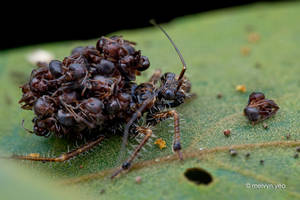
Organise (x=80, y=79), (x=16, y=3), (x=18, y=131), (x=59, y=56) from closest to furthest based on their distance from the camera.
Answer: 1. (x=80, y=79)
2. (x=18, y=131)
3. (x=59, y=56)
4. (x=16, y=3)

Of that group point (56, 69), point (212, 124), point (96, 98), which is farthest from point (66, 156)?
point (212, 124)

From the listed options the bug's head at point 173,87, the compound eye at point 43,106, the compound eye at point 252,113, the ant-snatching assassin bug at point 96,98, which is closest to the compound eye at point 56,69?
the ant-snatching assassin bug at point 96,98

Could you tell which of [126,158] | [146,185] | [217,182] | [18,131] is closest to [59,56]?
[18,131]

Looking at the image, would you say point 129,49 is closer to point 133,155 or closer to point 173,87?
point 173,87

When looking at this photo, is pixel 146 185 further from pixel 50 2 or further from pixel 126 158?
pixel 50 2

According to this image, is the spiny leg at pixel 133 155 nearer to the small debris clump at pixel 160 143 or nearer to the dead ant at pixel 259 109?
the small debris clump at pixel 160 143

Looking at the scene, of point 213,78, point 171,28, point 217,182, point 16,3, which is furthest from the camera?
point 16,3

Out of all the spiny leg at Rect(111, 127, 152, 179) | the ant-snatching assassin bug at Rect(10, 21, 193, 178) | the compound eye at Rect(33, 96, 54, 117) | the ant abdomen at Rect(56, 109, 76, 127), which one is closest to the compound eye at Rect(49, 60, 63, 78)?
the ant-snatching assassin bug at Rect(10, 21, 193, 178)
